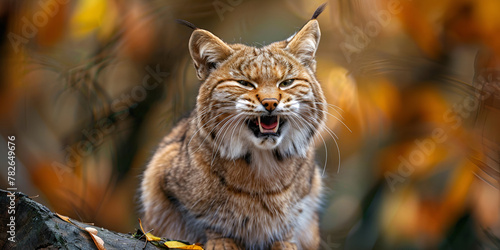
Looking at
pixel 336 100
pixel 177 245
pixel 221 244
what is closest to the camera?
pixel 177 245

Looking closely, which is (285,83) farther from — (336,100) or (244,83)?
(336,100)

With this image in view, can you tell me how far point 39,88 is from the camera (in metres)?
3.50

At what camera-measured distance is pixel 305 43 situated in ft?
8.80

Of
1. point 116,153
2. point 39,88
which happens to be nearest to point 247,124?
point 116,153

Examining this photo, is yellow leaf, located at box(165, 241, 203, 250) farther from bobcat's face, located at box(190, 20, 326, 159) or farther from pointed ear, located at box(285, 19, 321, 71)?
pointed ear, located at box(285, 19, 321, 71)

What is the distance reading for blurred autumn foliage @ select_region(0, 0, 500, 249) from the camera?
3.52m

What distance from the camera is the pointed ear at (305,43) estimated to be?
8.76 ft

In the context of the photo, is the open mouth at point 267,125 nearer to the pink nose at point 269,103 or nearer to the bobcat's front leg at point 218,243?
the pink nose at point 269,103

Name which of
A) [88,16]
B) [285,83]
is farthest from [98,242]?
[88,16]

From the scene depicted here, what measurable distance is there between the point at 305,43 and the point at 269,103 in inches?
21.3

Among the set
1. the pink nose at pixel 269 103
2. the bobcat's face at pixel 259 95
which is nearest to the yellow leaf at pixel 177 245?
the bobcat's face at pixel 259 95

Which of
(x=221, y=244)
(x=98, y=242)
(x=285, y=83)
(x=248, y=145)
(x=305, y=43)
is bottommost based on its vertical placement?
(x=221, y=244)

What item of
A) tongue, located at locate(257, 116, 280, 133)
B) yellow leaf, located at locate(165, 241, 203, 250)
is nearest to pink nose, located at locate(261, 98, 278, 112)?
tongue, located at locate(257, 116, 280, 133)

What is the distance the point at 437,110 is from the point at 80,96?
2.70m
